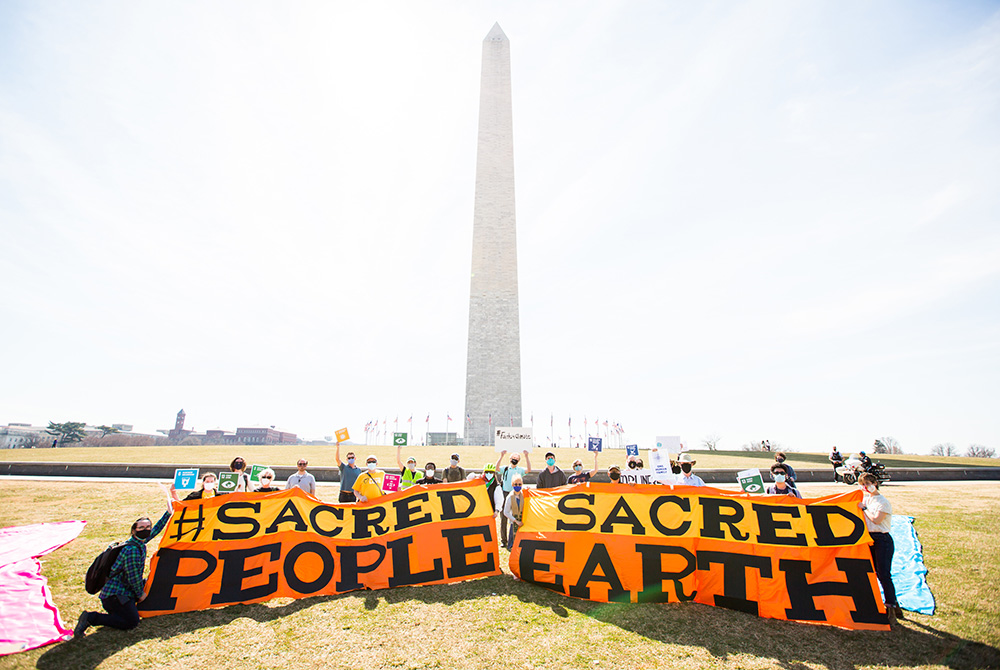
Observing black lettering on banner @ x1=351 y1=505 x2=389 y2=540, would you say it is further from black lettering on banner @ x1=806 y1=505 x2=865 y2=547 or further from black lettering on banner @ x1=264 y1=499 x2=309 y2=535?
black lettering on banner @ x1=806 y1=505 x2=865 y2=547

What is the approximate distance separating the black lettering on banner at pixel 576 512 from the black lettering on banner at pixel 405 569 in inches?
69.3

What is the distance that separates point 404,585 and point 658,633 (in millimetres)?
3227

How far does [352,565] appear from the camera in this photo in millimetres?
6148

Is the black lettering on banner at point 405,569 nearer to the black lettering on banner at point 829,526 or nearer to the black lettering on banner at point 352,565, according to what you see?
the black lettering on banner at point 352,565

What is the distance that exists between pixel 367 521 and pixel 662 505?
407 cm

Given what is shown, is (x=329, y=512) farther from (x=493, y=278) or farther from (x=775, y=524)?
(x=493, y=278)

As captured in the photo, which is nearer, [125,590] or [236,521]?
[125,590]

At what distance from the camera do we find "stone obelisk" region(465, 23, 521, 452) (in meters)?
40.4

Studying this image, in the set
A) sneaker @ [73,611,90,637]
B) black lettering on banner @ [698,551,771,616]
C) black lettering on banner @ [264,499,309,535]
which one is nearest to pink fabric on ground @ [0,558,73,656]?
sneaker @ [73,611,90,637]

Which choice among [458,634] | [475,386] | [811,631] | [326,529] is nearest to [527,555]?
[458,634]

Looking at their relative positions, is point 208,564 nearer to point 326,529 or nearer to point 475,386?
point 326,529

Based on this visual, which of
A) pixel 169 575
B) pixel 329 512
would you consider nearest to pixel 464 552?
pixel 329 512

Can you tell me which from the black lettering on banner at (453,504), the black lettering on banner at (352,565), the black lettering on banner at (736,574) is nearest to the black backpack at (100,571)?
the black lettering on banner at (352,565)

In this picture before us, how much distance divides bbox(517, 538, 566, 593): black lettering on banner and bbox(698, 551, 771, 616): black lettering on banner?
1.76 metres
